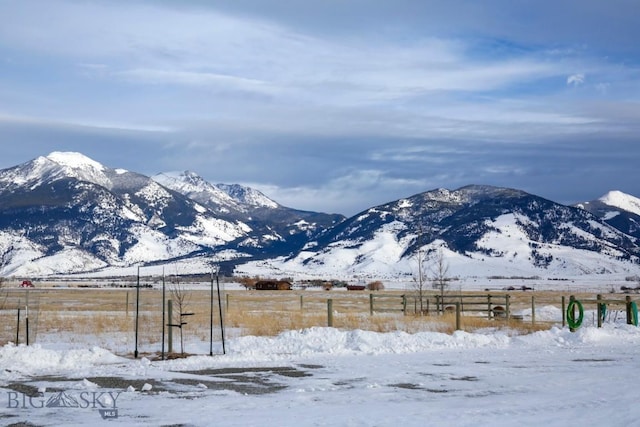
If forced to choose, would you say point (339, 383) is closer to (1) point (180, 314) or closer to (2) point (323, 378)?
(2) point (323, 378)

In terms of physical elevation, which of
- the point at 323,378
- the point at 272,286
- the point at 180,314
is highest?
the point at 180,314

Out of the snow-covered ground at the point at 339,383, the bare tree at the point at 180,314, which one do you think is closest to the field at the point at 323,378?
the snow-covered ground at the point at 339,383

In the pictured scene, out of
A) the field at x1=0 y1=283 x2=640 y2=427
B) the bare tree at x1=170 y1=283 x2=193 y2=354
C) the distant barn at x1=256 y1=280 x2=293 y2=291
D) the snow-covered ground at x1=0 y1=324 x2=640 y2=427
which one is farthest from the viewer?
the distant barn at x1=256 y1=280 x2=293 y2=291

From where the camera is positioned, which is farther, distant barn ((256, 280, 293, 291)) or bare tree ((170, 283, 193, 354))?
distant barn ((256, 280, 293, 291))

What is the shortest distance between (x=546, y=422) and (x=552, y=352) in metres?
12.5

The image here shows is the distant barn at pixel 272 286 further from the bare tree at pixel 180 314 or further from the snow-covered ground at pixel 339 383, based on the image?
the snow-covered ground at pixel 339 383

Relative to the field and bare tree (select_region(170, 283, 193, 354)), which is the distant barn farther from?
the field

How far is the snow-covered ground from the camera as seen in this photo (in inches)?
556

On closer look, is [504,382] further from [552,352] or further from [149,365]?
[149,365]

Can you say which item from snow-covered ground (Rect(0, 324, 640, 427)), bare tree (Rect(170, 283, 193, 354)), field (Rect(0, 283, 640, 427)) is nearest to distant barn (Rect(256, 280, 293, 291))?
bare tree (Rect(170, 283, 193, 354))

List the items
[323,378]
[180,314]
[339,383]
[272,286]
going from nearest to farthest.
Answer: [339,383], [323,378], [180,314], [272,286]

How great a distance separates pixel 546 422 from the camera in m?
13.3

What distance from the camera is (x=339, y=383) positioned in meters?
18.6

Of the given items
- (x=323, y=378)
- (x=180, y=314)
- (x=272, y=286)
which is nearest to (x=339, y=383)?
(x=323, y=378)
